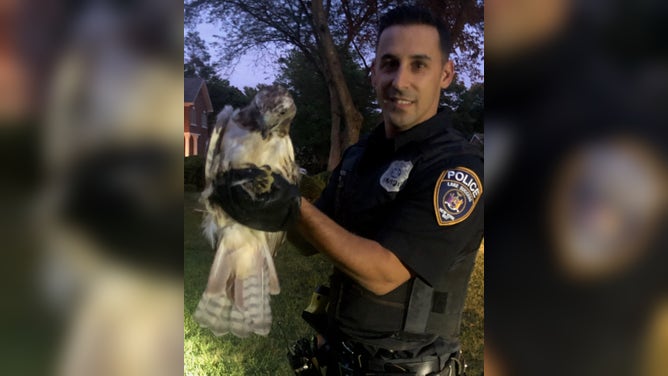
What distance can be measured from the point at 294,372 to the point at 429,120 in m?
0.91

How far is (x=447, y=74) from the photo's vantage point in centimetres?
147

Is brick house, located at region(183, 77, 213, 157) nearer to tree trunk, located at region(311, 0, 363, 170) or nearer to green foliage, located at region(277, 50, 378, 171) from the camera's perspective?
green foliage, located at region(277, 50, 378, 171)

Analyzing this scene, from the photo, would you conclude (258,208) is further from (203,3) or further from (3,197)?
(3,197)

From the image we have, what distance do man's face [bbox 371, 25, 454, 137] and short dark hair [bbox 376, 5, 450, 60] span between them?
13mm

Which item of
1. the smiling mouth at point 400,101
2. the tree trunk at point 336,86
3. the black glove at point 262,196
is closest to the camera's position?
the black glove at point 262,196

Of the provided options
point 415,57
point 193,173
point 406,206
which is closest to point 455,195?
point 406,206

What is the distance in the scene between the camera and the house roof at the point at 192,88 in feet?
5.43

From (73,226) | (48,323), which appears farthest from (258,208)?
(48,323)

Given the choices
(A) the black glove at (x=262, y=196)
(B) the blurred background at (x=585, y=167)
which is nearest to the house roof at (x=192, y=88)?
(A) the black glove at (x=262, y=196)

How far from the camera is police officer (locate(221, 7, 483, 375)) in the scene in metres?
1.41

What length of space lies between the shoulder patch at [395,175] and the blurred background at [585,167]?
258 mm

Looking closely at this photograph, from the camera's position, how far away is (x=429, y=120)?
148cm

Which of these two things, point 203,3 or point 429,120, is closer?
point 429,120

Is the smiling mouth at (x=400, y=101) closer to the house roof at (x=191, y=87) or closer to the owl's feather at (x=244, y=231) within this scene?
the owl's feather at (x=244, y=231)
